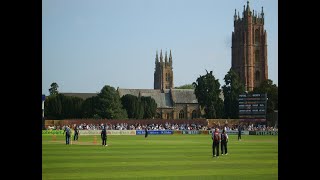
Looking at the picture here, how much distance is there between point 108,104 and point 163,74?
7969 cm

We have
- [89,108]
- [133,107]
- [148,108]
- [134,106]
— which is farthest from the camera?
[148,108]

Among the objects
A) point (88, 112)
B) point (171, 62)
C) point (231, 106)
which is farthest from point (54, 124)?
point (171, 62)

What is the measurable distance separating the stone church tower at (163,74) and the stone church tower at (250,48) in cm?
4453

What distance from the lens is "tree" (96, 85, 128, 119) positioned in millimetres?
107125

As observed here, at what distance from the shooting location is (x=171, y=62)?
19000 cm

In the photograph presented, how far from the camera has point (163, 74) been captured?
7313 inches

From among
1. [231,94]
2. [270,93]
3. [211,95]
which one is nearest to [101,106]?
[211,95]

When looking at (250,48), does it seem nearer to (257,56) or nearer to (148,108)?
(257,56)

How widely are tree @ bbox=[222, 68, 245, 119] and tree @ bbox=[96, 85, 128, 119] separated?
2214 centimetres

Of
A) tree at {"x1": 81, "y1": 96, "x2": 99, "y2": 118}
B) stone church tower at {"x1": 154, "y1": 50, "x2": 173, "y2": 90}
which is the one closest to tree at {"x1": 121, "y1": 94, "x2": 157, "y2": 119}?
tree at {"x1": 81, "y1": 96, "x2": 99, "y2": 118}

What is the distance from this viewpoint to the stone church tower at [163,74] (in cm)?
18500

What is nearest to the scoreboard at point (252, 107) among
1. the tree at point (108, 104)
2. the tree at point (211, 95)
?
the tree at point (211, 95)

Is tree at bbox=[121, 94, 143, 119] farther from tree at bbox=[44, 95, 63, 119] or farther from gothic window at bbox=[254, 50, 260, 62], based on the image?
gothic window at bbox=[254, 50, 260, 62]
